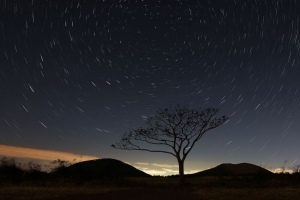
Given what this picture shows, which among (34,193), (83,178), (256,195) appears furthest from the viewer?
(83,178)

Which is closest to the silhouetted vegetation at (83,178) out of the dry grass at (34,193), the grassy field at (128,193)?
the grassy field at (128,193)

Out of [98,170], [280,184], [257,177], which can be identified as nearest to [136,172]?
[98,170]

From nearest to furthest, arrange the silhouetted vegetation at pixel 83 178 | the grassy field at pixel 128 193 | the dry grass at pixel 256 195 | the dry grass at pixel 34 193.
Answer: the dry grass at pixel 34 193, the dry grass at pixel 256 195, the grassy field at pixel 128 193, the silhouetted vegetation at pixel 83 178

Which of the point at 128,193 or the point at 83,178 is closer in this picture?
the point at 128,193

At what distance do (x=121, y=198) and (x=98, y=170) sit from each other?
49.0 feet

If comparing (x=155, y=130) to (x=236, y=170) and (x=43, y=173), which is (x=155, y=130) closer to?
(x=43, y=173)

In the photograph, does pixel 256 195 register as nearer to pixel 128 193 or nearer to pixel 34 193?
pixel 128 193

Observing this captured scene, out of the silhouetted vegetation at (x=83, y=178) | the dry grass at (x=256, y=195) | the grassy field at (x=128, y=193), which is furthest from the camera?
the silhouetted vegetation at (x=83, y=178)

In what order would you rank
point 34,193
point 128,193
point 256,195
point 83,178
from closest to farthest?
point 34,193
point 256,195
point 128,193
point 83,178

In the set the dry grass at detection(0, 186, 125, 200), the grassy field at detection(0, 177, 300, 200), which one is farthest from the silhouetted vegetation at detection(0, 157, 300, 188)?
the dry grass at detection(0, 186, 125, 200)

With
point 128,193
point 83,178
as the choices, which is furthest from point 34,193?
point 83,178

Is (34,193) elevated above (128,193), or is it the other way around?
(128,193)

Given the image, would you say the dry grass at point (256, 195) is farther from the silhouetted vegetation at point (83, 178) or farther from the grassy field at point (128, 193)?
the silhouetted vegetation at point (83, 178)

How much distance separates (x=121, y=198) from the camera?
18.9 meters
